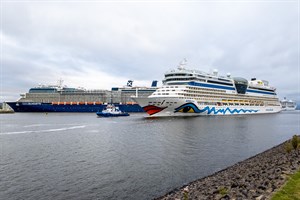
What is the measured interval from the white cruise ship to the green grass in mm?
49228

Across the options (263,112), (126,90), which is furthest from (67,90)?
(263,112)

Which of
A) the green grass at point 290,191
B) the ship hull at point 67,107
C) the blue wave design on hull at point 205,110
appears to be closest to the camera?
the green grass at point 290,191

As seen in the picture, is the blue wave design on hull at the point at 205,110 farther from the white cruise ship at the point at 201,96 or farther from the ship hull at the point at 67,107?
the ship hull at the point at 67,107

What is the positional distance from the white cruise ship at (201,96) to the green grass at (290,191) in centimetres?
4923

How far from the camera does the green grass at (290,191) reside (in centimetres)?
705

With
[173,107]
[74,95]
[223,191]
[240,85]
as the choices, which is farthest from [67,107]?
[223,191]

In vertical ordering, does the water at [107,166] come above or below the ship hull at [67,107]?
below

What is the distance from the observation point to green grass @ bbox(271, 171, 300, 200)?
7047mm

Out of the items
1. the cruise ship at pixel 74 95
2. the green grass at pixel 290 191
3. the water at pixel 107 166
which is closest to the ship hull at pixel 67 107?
the cruise ship at pixel 74 95

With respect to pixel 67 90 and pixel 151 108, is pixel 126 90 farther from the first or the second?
pixel 151 108

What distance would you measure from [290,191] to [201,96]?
203 ft

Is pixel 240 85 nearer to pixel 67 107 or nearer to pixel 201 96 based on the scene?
pixel 201 96

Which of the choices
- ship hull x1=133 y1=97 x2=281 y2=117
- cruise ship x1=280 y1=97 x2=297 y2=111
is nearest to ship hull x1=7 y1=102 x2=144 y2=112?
ship hull x1=133 y1=97 x2=281 y2=117

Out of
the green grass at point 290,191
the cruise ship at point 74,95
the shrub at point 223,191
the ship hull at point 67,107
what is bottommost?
the shrub at point 223,191
